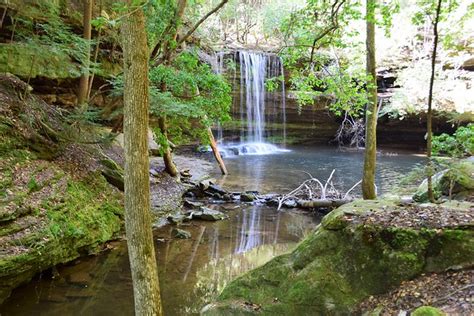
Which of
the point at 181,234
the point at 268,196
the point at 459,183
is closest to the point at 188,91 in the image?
the point at 181,234

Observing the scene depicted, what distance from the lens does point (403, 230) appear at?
4.05 m

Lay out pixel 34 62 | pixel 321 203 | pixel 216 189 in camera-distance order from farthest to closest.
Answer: pixel 216 189
pixel 321 203
pixel 34 62

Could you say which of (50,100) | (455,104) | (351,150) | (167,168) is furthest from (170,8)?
(351,150)

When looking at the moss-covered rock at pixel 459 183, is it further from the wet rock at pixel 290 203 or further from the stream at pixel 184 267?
the wet rock at pixel 290 203

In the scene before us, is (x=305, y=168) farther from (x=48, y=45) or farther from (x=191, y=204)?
(x=48, y=45)

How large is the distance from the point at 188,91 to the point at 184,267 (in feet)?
16.7

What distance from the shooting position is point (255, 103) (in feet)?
78.1

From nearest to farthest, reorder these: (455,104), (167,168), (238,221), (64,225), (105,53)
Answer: (64,225)
(238,221)
(105,53)
(167,168)
(455,104)

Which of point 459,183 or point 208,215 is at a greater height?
point 459,183

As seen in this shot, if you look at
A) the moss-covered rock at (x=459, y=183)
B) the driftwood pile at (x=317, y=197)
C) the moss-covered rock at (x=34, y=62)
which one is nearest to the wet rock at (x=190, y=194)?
the driftwood pile at (x=317, y=197)

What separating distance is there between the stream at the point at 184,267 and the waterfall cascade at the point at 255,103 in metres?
10.6

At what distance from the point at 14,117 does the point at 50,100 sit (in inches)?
146

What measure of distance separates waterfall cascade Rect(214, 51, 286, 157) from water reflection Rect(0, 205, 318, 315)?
42.4 ft

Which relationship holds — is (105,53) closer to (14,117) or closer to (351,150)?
(14,117)
